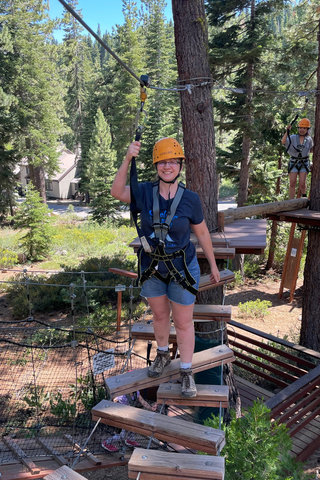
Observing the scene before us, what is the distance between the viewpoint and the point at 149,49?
33.7 m

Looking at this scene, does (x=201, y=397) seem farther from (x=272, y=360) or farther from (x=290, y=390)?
(x=272, y=360)

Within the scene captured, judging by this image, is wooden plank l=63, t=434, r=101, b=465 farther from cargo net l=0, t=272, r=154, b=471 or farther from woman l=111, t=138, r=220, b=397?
woman l=111, t=138, r=220, b=397

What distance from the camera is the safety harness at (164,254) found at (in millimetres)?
2723

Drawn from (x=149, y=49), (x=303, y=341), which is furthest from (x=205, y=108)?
(x=149, y=49)

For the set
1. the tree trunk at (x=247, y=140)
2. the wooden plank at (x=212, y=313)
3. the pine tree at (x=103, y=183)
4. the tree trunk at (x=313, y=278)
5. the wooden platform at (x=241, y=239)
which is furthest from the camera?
the pine tree at (x=103, y=183)

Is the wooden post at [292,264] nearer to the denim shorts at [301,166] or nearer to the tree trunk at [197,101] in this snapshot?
the denim shorts at [301,166]

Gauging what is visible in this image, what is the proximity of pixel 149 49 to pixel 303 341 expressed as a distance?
32.1 m

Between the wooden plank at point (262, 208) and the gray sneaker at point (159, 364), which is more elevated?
the wooden plank at point (262, 208)

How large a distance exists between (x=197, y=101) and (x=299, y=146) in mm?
4313

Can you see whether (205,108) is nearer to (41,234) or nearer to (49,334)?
(49,334)

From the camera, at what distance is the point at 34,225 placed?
15.0m

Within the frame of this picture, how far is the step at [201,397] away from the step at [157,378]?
15cm

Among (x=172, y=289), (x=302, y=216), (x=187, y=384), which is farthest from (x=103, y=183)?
(x=187, y=384)

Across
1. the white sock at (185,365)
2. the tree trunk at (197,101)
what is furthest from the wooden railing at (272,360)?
the white sock at (185,365)
